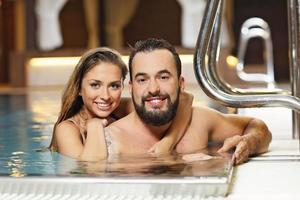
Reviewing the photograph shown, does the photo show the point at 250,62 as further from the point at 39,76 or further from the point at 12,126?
the point at 12,126

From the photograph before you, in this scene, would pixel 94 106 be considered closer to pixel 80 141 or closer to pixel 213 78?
pixel 80 141

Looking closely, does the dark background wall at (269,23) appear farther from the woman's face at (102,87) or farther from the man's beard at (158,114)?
the man's beard at (158,114)

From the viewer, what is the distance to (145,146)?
2.39 meters

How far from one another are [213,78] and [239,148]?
27 centimetres

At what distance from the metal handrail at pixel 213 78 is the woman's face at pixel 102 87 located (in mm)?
429

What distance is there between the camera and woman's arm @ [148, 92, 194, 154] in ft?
7.70

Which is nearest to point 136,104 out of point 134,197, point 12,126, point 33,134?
point 134,197

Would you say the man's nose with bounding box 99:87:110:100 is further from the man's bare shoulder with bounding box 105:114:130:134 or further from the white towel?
the white towel

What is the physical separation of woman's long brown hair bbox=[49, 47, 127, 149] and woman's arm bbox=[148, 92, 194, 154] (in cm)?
25

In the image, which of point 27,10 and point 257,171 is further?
point 27,10

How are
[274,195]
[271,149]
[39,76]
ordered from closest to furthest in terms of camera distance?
1. [274,195]
2. [271,149]
3. [39,76]

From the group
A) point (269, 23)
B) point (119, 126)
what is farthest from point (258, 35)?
point (119, 126)

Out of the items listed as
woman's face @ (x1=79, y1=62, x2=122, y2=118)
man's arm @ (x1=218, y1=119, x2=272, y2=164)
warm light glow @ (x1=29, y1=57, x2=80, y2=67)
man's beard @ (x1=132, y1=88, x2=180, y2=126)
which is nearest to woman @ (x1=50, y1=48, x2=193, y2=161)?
woman's face @ (x1=79, y1=62, x2=122, y2=118)

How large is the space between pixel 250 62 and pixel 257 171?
11425mm
